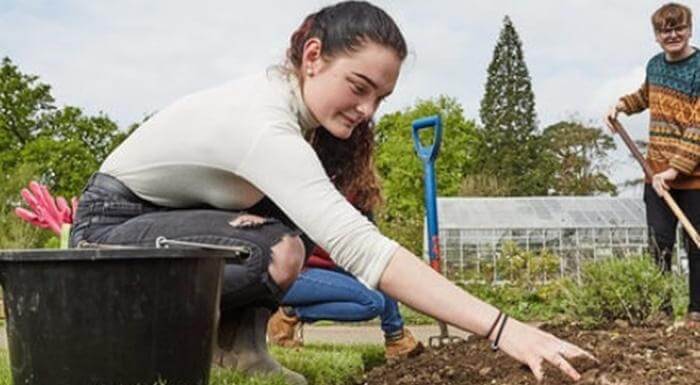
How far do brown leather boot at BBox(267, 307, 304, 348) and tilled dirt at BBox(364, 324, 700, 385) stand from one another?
82 centimetres

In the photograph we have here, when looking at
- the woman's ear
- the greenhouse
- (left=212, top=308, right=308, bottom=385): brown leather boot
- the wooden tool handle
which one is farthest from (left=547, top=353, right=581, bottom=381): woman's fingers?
the greenhouse

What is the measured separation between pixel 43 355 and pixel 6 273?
214 millimetres

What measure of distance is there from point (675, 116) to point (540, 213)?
14.7m

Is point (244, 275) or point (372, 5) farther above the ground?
point (372, 5)

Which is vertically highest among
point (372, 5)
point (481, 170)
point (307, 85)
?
point (372, 5)

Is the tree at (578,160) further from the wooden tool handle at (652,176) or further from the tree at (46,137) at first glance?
the wooden tool handle at (652,176)

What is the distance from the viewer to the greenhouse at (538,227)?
17.5m

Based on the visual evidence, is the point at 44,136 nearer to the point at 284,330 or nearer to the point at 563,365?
the point at 284,330

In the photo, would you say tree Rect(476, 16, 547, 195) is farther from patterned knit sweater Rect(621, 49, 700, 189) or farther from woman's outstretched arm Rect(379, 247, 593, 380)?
woman's outstretched arm Rect(379, 247, 593, 380)

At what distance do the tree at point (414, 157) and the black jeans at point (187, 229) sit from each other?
29.5 metres

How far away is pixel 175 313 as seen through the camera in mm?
2283

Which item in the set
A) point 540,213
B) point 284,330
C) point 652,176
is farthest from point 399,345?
point 540,213

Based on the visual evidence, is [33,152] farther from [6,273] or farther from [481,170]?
[6,273]

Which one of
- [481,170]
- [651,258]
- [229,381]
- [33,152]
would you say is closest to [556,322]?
[651,258]
